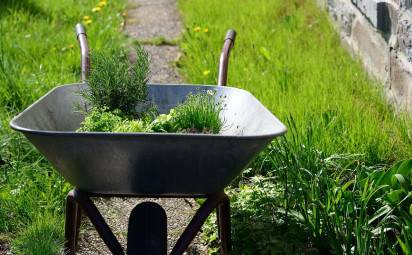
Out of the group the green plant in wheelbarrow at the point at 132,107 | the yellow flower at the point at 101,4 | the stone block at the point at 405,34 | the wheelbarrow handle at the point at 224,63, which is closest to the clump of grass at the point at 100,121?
the green plant in wheelbarrow at the point at 132,107

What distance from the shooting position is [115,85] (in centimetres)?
279

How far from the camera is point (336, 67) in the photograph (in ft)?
15.0

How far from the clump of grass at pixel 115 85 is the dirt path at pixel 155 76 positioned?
1.88 feet

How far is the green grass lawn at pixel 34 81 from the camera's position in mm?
3072

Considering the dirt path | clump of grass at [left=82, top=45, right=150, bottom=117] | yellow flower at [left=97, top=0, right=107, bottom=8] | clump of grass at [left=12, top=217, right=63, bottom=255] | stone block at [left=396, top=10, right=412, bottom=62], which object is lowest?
the dirt path

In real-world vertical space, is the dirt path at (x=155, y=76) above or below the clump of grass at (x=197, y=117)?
below

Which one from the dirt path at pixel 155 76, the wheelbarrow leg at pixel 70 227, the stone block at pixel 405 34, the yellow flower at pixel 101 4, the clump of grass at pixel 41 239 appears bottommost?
the dirt path at pixel 155 76

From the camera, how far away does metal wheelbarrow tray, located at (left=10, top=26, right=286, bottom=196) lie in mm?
2219

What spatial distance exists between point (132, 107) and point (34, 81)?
1.66 metres

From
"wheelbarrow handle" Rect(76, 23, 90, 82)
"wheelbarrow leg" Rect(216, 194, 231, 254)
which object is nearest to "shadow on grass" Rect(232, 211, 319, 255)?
"wheelbarrow leg" Rect(216, 194, 231, 254)

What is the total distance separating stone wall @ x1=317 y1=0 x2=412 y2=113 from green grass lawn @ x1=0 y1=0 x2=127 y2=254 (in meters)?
1.57

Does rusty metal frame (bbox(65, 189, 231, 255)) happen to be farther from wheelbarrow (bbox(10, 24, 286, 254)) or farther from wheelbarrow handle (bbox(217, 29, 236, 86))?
wheelbarrow handle (bbox(217, 29, 236, 86))

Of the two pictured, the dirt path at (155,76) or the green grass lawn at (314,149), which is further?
the dirt path at (155,76)

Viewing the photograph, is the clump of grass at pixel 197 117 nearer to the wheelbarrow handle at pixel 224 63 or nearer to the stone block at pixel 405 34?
the wheelbarrow handle at pixel 224 63
